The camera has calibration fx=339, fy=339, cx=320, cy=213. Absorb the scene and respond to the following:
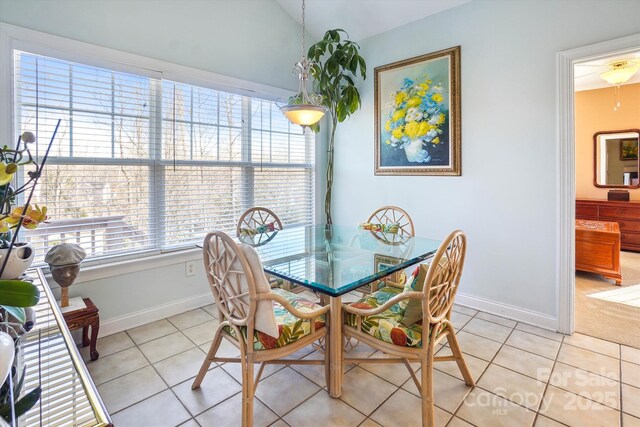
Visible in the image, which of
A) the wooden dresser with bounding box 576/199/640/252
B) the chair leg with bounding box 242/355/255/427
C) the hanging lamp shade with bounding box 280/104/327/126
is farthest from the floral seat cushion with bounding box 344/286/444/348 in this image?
the wooden dresser with bounding box 576/199/640/252

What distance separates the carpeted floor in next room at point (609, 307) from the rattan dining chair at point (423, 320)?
1638mm

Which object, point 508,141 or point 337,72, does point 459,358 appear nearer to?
point 508,141

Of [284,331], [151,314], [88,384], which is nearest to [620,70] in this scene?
[284,331]

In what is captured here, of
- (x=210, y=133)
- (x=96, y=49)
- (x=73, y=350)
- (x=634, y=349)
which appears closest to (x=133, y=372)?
(x=73, y=350)

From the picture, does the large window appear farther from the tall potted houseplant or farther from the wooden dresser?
the wooden dresser

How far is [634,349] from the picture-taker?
2.39 m

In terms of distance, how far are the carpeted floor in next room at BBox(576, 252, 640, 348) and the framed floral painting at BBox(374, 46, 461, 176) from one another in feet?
5.40

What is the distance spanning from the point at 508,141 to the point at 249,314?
255cm

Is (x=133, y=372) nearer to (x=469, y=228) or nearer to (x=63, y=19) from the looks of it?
(x=63, y=19)

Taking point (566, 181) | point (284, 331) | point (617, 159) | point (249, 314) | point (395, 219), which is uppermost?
point (617, 159)

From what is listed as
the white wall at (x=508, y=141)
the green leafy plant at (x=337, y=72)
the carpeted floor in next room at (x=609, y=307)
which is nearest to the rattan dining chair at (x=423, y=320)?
the white wall at (x=508, y=141)

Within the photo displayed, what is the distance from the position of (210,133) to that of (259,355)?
2.24 m

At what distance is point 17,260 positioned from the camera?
4.75ft

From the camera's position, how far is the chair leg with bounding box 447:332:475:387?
1877 millimetres
